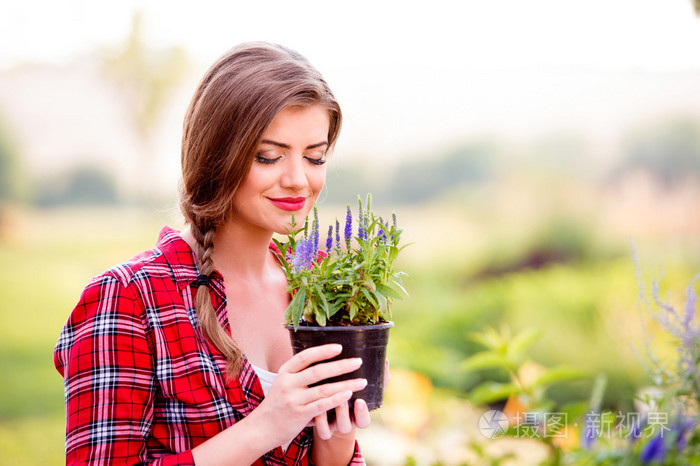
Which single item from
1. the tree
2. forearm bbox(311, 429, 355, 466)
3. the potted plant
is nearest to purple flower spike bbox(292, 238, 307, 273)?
the potted plant

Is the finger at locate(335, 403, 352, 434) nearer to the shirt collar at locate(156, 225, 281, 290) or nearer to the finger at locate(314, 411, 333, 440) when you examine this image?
the finger at locate(314, 411, 333, 440)

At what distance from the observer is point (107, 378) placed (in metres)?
1.37

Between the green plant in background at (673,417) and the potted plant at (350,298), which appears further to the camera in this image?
the potted plant at (350,298)

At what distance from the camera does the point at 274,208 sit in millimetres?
1520

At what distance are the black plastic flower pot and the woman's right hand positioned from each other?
21 mm

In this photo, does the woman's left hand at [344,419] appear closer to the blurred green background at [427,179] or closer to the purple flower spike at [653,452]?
the purple flower spike at [653,452]

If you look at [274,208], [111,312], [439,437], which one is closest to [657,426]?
[274,208]

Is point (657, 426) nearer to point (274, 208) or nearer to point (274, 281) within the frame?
point (274, 208)

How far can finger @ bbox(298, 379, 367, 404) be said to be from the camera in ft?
4.20

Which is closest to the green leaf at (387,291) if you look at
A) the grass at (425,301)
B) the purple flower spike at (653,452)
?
the purple flower spike at (653,452)

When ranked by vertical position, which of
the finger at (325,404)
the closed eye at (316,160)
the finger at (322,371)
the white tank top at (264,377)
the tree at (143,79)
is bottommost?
the white tank top at (264,377)

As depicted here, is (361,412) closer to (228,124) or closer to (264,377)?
(264,377)

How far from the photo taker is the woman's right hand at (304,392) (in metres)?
1.28

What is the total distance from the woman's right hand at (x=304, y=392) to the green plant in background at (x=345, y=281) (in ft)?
0.23
